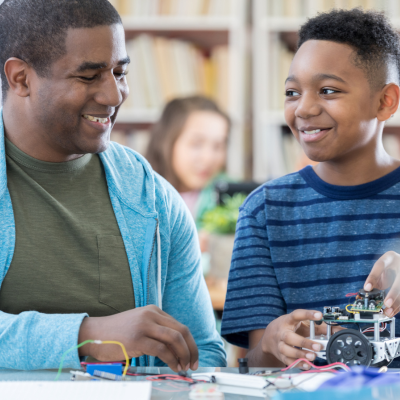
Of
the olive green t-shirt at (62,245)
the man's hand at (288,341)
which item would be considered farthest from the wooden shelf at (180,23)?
the man's hand at (288,341)

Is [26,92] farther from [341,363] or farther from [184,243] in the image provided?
[341,363]

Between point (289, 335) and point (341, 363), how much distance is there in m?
0.12

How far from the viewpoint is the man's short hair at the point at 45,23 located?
3.65 ft

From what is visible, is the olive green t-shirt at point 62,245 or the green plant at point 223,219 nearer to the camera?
the olive green t-shirt at point 62,245

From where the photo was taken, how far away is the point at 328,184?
1.29m

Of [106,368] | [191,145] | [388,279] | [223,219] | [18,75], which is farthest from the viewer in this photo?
[191,145]

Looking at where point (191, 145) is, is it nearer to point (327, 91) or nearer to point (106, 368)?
point (327, 91)

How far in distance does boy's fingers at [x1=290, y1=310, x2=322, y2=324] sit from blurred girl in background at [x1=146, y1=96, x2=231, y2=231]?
77.8 inches

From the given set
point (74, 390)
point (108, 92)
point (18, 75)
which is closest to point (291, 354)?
point (74, 390)

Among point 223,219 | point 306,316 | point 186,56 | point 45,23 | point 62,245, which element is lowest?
point 306,316

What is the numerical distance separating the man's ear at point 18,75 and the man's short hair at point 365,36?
60 centimetres

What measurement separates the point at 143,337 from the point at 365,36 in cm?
79

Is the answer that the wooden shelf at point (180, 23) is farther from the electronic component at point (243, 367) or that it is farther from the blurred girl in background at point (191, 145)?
the electronic component at point (243, 367)

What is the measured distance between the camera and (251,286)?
1251 mm
